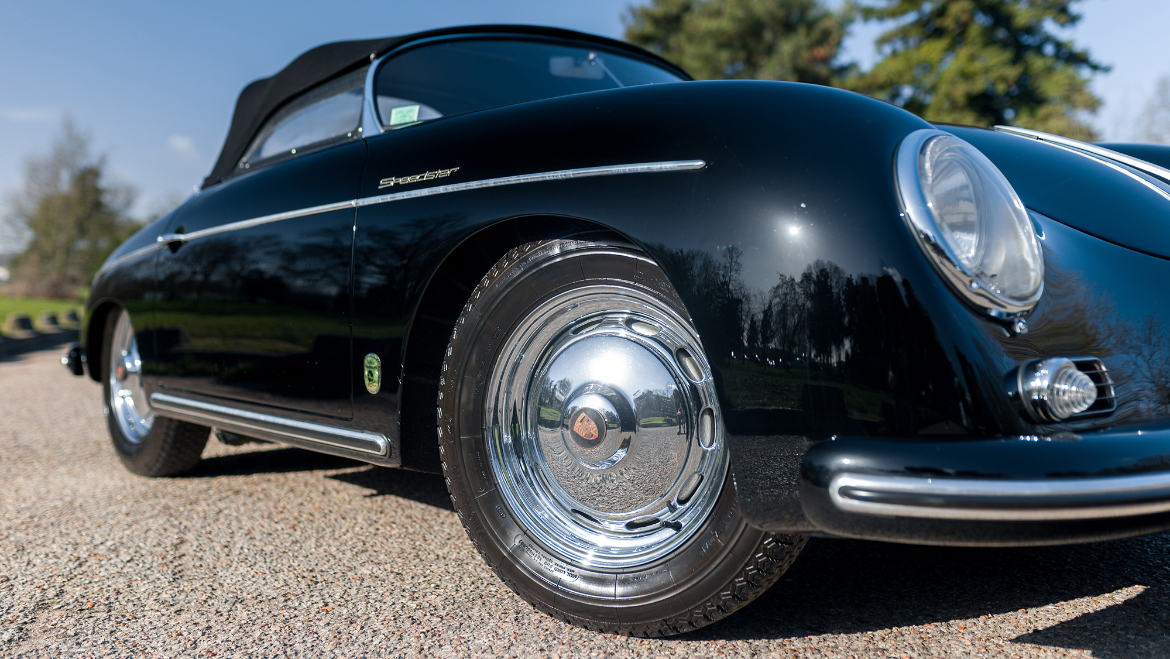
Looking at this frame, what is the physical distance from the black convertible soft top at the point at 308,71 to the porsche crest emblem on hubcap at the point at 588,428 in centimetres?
166

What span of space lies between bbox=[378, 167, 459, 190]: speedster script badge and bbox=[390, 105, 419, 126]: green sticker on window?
1.31ft

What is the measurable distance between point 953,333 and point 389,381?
1297mm

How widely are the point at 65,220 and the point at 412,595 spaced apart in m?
36.8

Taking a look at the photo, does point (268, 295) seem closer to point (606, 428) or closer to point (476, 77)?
point (476, 77)

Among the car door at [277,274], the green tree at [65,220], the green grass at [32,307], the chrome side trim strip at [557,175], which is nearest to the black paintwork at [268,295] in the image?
the car door at [277,274]

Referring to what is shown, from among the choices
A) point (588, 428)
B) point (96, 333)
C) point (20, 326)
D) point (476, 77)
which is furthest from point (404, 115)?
point (20, 326)

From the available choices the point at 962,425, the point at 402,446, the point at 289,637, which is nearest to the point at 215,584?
the point at 289,637

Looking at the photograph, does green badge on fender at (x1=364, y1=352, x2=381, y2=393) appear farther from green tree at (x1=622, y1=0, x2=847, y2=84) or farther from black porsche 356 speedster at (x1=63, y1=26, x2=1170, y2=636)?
green tree at (x1=622, y1=0, x2=847, y2=84)

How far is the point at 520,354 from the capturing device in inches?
69.4

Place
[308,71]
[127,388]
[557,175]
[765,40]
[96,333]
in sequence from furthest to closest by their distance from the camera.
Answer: [765,40]
[96,333]
[127,388]
[308,71]
[557,175]

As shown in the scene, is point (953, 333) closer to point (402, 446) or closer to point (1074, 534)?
point (1074, 534)

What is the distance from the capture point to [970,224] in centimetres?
130

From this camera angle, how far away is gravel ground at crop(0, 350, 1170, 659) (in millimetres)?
1546

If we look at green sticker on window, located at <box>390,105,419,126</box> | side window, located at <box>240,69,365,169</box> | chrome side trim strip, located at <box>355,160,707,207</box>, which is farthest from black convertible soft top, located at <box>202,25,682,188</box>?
chrome side trim strip, located at <box>355,160,707,207</box>
